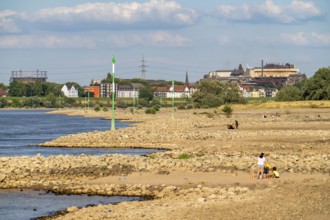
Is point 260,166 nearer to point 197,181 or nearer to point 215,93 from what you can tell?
point 197,181

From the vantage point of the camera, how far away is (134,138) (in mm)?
60000

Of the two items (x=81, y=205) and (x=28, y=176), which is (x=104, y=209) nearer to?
(x=81, y=205)

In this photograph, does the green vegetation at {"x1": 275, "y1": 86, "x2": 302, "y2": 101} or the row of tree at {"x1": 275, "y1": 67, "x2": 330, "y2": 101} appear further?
the green vegetation at {"x1": 275, "y1": 86, "x2": 302, "y2": 101}

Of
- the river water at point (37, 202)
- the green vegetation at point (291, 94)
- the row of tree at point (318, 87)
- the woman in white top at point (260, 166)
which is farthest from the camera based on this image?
the green vegetation at point (291, 94)

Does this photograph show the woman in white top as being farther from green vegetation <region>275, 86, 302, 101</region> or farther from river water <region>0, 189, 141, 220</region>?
green vegetation <region>275, 86, 302, 101</region>

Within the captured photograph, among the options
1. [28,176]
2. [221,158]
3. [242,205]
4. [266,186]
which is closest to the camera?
[242,205]

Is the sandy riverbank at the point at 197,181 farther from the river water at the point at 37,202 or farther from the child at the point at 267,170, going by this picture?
the river water at the point at 37,202

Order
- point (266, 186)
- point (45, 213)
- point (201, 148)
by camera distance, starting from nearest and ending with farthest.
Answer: point (45, 213) → point (266, 186) → point (201, 148)

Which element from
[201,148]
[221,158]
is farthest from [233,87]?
[221,158]

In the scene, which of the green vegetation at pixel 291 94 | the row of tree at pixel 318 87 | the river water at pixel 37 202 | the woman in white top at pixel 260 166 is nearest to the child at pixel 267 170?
the woman in white top at pixel 260 166

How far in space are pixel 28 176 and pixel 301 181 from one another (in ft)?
39.5

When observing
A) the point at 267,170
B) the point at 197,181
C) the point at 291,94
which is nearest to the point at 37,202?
the point at 197,181

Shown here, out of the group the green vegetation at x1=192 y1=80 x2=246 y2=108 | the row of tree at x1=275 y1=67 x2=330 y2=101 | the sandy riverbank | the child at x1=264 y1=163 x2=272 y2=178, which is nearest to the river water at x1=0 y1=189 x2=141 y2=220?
the sandy riverbank

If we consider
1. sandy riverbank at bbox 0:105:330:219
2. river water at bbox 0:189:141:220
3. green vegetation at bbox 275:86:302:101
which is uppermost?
green vegetation at bbox 275:86:302:101
